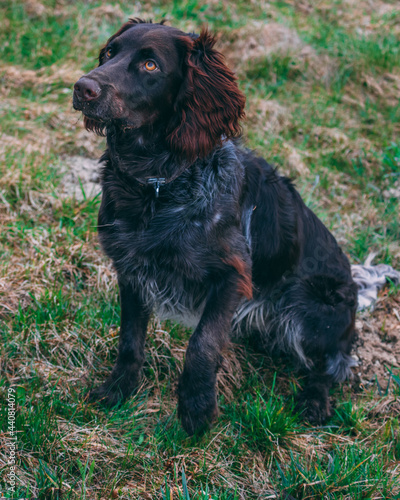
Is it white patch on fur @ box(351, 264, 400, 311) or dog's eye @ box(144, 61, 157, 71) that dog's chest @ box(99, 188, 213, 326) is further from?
white patch on fur @ box(351, 264, 400, 311)

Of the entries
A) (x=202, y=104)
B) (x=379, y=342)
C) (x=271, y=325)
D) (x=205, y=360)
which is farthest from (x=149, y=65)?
(x=379, y=342)

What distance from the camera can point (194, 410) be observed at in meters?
2.51

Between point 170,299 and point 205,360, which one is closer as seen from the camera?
point 205,360

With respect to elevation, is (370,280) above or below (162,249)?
below

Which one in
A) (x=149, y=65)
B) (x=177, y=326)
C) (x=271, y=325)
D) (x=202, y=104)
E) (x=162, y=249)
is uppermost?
(x=149, y=65)

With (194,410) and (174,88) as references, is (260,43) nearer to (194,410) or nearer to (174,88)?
(174,88)

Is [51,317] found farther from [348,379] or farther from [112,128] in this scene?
[348,379]

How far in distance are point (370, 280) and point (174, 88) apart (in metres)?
2.07

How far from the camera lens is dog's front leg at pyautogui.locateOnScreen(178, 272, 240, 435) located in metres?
2.50

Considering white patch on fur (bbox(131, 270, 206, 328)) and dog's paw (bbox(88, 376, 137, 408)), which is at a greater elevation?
white patch on fur (bbox(131, 270, 206, 328))

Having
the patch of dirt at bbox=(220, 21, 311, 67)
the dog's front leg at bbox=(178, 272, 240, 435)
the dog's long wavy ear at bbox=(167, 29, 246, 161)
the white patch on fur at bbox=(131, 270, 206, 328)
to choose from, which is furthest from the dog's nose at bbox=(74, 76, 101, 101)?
the patch of dirt at bbox=(220, 21, 311, 67)

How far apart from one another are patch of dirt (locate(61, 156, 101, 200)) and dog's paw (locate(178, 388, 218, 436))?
1.96m

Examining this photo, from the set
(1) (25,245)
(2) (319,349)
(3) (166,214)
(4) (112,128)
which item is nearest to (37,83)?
(1) (25,245)

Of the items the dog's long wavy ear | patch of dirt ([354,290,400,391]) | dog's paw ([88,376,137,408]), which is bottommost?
dog's paw ([88,376,137,408])
